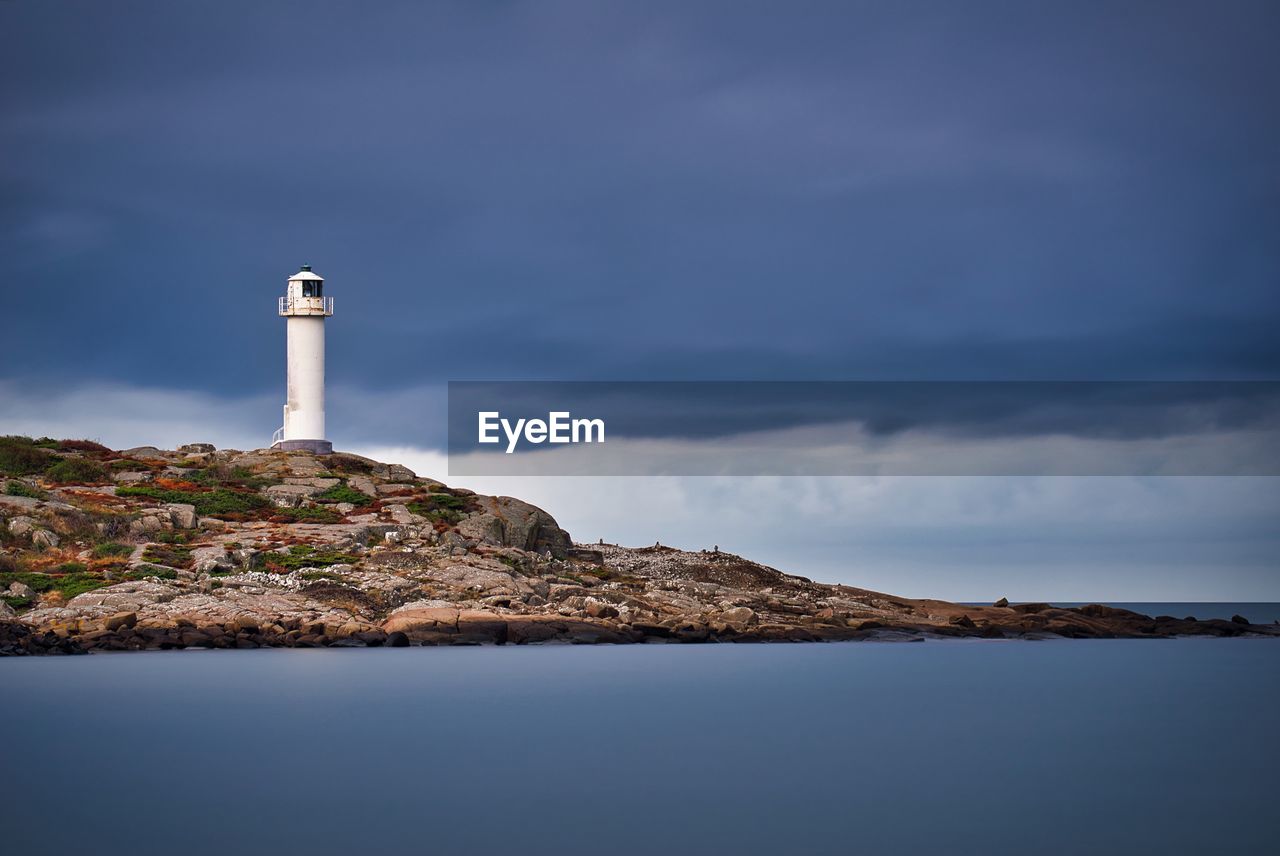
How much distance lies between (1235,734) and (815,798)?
40.8 ft

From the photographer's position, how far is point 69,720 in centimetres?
2680

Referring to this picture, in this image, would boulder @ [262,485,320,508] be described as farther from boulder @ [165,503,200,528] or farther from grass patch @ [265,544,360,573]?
grass patch @ [265,544,360,573]

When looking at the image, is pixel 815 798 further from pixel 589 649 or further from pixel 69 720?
pixel 589 649

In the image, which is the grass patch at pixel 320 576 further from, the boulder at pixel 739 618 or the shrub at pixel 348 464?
the boulder at pixel 739 618

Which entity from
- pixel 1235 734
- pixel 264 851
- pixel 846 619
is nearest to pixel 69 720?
pixel 264 851

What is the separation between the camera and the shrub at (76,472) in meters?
50.9

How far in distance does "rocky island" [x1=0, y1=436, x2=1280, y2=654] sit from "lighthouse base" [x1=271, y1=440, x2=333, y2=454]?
1124 millimetres

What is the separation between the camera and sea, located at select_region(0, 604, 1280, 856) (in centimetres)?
1672

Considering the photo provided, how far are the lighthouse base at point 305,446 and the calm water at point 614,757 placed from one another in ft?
57.8

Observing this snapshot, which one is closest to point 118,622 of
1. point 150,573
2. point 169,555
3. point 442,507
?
point 150,573

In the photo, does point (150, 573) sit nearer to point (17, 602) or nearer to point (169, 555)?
point (169, 555)

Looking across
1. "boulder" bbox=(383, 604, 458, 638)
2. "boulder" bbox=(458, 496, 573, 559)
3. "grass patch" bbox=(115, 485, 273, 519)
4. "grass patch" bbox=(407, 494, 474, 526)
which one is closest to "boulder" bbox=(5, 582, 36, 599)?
"grass patch" bbox=(115, 485, 273, 519)

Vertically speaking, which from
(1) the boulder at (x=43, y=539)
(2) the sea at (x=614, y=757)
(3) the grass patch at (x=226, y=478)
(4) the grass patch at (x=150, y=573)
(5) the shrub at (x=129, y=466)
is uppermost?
(5) the shrub at (x=129, y=466)

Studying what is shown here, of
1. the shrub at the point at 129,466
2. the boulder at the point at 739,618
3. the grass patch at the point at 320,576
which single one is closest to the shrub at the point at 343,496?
the shrub at the point at 129,466
